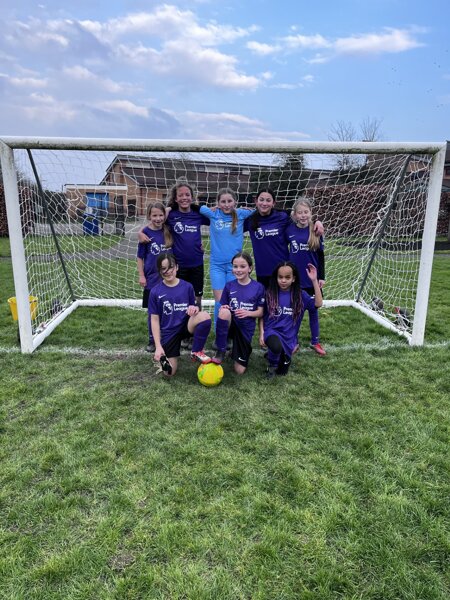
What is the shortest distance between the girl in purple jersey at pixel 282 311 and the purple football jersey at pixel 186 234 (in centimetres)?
95

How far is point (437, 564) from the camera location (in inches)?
70.7

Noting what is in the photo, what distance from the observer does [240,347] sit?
12.3ft

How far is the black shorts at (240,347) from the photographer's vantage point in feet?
12.3

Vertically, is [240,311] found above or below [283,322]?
above

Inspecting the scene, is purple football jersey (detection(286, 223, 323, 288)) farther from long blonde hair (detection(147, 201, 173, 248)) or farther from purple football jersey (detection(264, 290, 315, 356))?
long blonde hair (detection(147, 201, 173, 248))

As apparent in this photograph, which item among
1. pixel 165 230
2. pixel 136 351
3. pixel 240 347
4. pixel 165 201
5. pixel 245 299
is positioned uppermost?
pixel 165 201

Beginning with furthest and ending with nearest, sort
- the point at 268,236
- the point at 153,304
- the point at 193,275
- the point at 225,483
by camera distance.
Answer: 1. the point at 193,275
2. the point at 268,236
3. the point at 153,304
4. the point at 225,483

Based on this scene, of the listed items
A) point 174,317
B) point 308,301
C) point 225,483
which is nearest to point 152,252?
point 174,317

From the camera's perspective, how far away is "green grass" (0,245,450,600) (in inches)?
68.2

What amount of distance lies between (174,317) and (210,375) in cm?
65

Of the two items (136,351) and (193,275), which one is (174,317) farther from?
(136,351)

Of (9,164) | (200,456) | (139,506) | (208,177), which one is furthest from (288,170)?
(139,506)

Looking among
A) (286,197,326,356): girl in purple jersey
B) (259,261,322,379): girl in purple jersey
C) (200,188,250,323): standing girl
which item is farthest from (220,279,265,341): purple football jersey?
(286,197,326,356): girl in purple jersey

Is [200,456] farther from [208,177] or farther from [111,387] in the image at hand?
[208,177]
